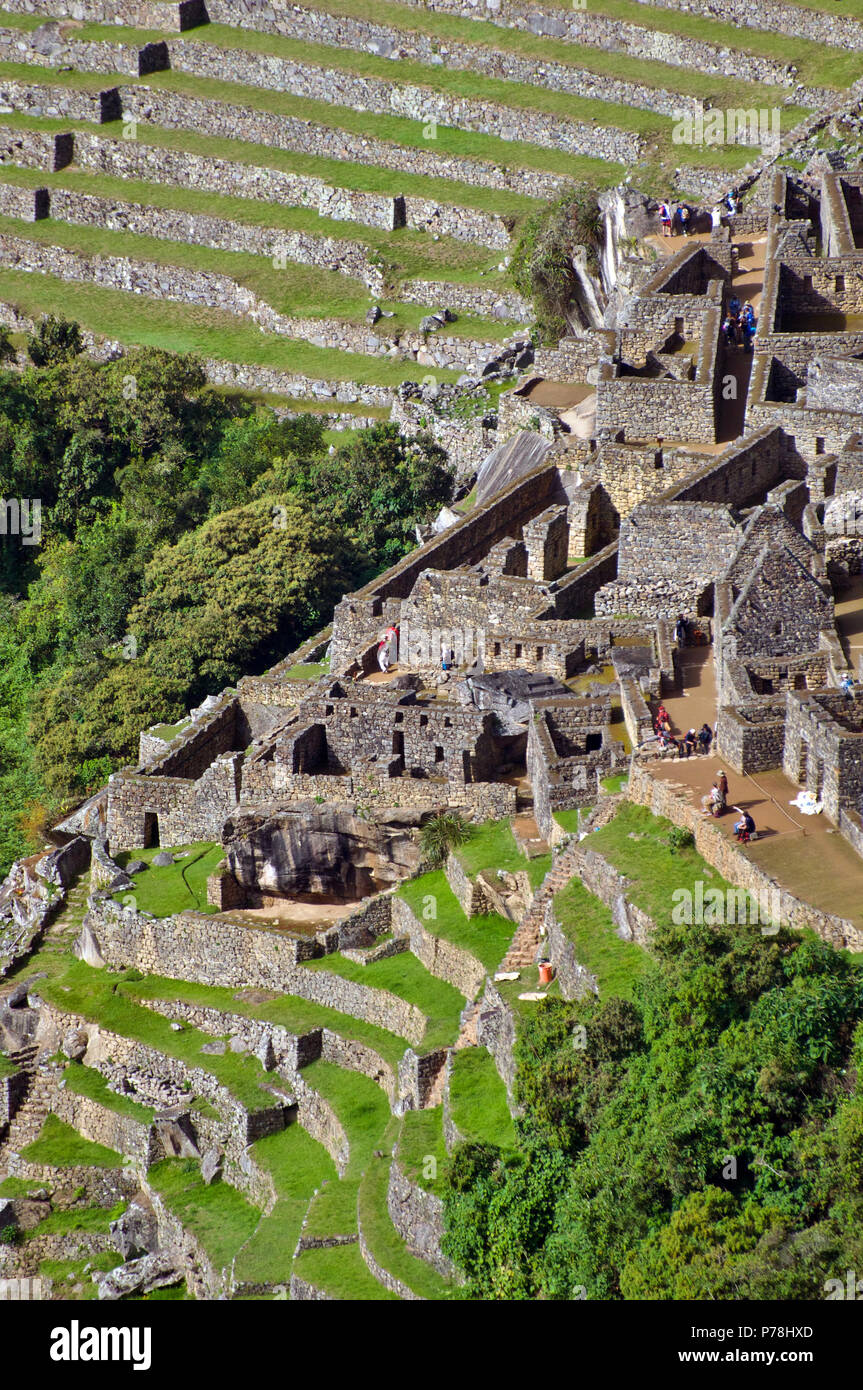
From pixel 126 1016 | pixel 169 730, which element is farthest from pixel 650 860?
pixel 169 730

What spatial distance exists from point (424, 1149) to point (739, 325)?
30793 mm

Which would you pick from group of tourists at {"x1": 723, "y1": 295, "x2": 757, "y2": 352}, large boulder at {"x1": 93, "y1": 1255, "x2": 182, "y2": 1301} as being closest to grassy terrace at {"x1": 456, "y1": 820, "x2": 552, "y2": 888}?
large boulder at {"x1": 93, "y1": 1255, "x2": 182, "y2": 1301}

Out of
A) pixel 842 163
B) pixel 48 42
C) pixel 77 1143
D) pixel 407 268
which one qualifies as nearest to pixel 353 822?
pixel 77 1143

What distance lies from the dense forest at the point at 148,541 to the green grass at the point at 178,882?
10.6 metres

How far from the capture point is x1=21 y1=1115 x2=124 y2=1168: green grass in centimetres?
5191

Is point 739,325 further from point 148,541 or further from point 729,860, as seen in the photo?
point 729,860

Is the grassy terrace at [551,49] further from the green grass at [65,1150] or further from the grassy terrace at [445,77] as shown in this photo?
the green grass at [65,1150]

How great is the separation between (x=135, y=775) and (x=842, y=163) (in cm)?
3421

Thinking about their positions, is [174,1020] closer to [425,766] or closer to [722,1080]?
[425,766]

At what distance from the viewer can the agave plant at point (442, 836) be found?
169 ft

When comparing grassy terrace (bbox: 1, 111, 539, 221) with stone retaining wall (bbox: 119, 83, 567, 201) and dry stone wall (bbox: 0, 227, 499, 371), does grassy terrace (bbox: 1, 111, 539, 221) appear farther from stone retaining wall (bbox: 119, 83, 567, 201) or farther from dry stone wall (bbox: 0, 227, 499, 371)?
dry stone wall (bbox: 0, 227, 499, 371)

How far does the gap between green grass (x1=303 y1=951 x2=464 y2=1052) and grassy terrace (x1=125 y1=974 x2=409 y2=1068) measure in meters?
0.85

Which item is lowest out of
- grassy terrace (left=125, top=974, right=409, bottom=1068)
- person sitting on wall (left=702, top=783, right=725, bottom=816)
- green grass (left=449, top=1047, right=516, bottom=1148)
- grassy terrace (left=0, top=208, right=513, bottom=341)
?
green grass (left=449, top=1047, right=516, bottom=1148)

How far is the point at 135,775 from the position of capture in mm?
57938
